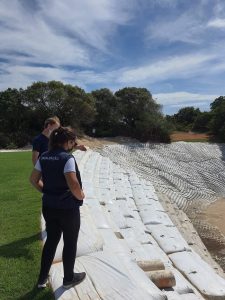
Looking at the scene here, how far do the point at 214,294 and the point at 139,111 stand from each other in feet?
104

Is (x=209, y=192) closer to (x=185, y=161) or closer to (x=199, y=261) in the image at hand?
(x=185, y=161)

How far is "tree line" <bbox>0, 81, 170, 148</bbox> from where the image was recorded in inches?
1289

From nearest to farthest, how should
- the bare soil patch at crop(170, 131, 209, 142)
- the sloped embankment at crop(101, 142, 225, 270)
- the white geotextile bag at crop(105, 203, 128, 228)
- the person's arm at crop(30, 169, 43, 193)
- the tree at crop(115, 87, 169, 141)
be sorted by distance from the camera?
the person's arm at crop(30, 169, 43, 193) → the white geotextile bag at crop(105, 203, 128, 228) → the sloped embankment at crop(101, 142, 225, 270) → the tree at crop(115, 87, 169, 141) → the bare soil patch at crop(170, 131, 209, 142)

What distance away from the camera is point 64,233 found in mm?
3939

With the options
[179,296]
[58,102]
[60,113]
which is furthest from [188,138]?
[179,296]

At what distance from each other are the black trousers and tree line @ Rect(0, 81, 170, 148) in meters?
26.9

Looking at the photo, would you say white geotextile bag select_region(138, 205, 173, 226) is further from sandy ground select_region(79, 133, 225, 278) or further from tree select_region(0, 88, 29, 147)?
tree select_region(0, 88, 29, 147)

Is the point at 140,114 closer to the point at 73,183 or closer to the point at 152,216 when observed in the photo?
the point at 152,216

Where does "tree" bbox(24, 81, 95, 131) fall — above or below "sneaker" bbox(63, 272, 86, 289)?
above

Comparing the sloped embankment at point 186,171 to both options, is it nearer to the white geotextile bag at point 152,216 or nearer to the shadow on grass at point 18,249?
the white geotextile bag at point 152,216

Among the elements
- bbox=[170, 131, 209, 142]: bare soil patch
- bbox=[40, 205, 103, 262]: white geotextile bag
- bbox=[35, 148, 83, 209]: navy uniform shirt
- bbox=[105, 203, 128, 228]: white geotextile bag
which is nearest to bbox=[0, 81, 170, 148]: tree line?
bbox=[170, 131, 209, 142]: bare soil patch

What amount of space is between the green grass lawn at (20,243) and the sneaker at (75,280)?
0.18 metres

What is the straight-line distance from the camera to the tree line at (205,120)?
38.4m

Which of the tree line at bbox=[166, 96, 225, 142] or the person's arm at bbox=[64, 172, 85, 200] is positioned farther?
the tree line at bbox=[166, 96, 225, 142]
